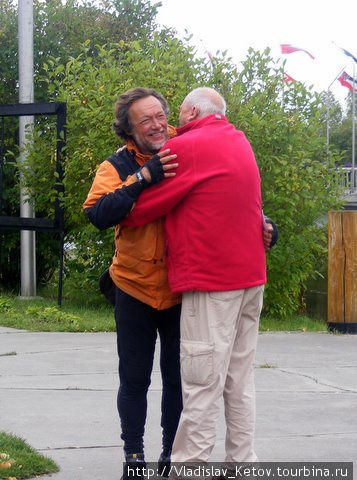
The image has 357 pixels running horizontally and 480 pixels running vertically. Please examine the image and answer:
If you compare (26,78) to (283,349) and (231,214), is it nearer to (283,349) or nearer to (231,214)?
(283,349)

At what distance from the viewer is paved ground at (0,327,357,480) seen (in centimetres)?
520

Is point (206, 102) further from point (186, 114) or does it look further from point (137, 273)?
point (137, 273)

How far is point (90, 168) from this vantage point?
34.3 feet

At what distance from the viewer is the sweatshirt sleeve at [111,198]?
14.1 feet

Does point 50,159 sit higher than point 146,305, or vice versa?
point 50,159

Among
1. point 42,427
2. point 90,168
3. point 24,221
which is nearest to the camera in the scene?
point 42,427

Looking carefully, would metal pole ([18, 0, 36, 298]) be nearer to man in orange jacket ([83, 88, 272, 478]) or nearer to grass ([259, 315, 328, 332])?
grass ([259, 315, 328, 332])

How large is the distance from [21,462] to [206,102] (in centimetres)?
189

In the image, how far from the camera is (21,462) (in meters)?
4.83

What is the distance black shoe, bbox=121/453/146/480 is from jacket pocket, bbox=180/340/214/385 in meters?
0.54

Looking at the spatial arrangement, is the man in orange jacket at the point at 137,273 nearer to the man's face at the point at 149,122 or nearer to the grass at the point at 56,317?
the man's face at the point at 149,122

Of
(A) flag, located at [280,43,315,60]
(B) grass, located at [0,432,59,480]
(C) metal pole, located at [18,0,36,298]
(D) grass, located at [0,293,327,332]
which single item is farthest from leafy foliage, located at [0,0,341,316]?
(A) flag, located at [280,43,315,60]

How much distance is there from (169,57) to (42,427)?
574 cm

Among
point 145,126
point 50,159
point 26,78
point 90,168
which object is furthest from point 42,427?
point 26,78
